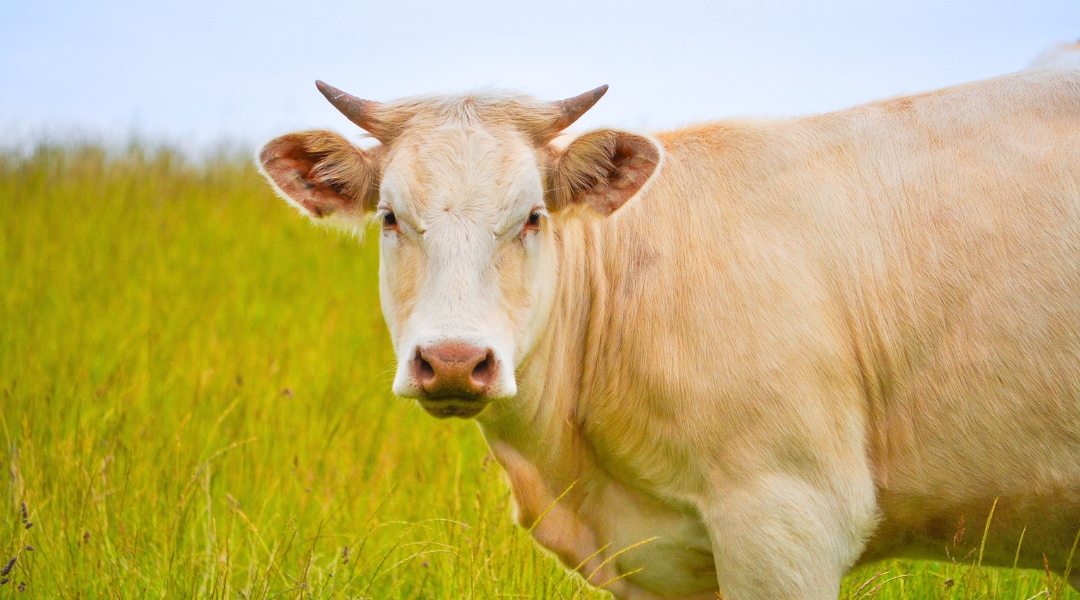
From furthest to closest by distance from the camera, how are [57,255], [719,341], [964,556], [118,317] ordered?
[57,255], [118,317], [964,556], [719,341]

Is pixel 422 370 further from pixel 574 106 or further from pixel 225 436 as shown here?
pixel 225 436

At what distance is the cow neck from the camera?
326 centimetres

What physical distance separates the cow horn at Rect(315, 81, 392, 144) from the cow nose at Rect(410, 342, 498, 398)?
1.02 meters

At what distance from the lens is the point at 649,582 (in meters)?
3.31

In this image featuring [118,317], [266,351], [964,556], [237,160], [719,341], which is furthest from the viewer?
[237,160]

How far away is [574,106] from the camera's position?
3.10m

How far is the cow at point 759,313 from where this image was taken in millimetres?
2803

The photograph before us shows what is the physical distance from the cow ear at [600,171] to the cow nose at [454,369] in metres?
0.87

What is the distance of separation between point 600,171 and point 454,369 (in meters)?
1.07

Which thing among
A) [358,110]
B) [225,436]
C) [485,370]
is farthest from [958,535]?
[225,436]

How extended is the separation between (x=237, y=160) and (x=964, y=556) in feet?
35.7

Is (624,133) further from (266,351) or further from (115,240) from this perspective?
(115,240)

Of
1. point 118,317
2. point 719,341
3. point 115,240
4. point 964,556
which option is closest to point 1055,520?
point 964,556

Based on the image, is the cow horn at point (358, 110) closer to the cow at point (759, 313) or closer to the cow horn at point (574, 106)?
the cow at point (759, 313)
